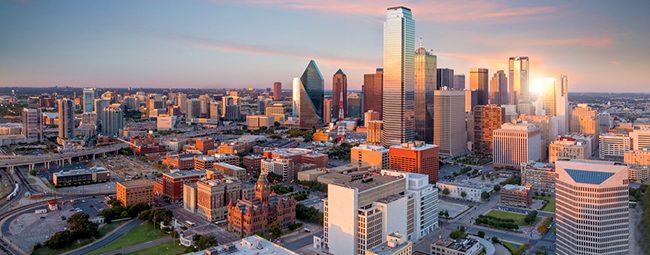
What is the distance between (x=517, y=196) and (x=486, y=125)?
14362 millimetres

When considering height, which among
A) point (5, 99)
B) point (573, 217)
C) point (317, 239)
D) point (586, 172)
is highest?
point (5, 99)

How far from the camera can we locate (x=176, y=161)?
91.1 feet

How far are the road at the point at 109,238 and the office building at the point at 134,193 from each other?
1515 mm

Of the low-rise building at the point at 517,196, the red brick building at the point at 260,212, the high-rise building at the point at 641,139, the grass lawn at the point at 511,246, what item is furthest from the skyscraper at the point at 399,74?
the grass lawn at the point at 511,246

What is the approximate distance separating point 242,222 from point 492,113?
893 inches

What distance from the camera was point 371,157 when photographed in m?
26.3

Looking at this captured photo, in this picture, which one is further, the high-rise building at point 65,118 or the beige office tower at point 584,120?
the high-rise building at point 65,118

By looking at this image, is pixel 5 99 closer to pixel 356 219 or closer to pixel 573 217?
pixel 356 219

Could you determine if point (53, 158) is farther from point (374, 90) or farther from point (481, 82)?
point (481, 82)

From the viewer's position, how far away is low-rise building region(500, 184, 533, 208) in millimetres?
19672

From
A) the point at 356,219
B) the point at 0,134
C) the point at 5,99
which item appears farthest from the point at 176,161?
the point at 5,99

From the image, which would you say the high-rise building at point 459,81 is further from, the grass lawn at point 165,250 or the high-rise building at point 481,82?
the grass lawn at point 165,250

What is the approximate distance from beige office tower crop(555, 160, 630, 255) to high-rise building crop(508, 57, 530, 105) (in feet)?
131

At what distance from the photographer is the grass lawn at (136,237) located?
48.5ft
